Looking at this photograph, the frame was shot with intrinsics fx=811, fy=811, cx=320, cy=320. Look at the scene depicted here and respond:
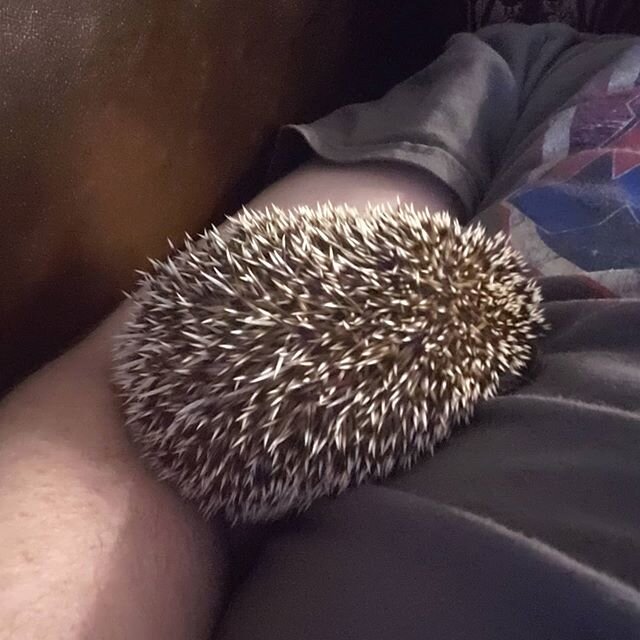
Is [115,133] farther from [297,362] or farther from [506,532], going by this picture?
[506,532]

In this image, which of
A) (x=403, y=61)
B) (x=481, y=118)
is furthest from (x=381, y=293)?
(x=403, y=61)

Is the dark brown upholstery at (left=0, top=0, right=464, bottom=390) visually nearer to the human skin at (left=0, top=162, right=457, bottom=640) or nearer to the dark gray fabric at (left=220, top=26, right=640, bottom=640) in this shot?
the human skin at (left=0, top=162, right=457, bottom=640)

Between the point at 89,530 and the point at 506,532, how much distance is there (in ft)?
0.98

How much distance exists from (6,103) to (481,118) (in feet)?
2.07

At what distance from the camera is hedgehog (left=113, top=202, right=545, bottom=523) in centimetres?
60

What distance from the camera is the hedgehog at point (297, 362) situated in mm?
600

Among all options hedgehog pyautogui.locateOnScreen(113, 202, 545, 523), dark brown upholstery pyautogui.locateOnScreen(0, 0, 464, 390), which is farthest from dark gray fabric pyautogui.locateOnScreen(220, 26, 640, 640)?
dark brown upholstery pyautogui.locateOnScreen(0, 0, 464, 390)

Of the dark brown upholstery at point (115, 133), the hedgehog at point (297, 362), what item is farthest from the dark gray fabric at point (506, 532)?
the dark brown upholstery at point (115, 133)

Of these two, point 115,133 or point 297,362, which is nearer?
point 297,362

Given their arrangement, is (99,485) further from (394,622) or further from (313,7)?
(313,7)

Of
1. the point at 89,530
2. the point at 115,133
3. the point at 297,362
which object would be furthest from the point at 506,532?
the point at 115,133

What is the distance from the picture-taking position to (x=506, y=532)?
0.52 metres

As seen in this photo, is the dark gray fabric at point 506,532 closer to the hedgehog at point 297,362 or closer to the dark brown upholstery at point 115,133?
the hedgehog at point 297,362

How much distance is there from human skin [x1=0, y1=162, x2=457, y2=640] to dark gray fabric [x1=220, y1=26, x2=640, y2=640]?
5 cm
